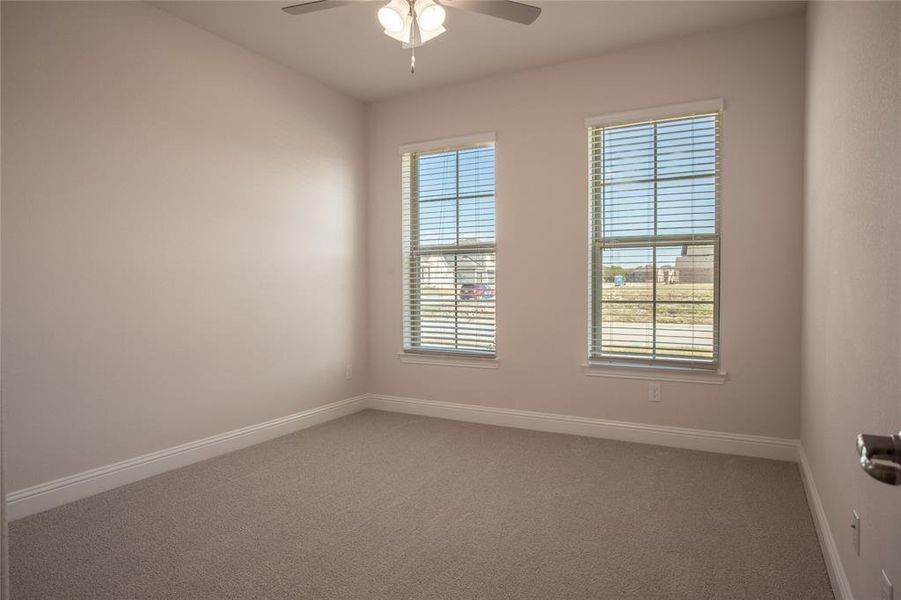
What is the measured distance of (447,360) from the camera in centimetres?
463

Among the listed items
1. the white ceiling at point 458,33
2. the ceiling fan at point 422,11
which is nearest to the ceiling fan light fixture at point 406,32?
the ceiling fan at point 422,11

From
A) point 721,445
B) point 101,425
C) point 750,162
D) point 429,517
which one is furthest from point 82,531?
point 750,162

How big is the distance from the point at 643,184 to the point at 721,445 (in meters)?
1.88

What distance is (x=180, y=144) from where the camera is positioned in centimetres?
339

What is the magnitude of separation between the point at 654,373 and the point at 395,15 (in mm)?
2879

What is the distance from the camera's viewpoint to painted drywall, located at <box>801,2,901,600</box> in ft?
4.20

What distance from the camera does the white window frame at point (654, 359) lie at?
3609 mm

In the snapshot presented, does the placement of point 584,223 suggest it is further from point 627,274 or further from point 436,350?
point 436,350

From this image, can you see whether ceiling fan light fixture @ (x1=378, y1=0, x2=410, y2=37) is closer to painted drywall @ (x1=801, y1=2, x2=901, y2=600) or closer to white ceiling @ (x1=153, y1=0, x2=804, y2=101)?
white ceiling @ (x1=153, y1=0, x2=804, y2=101)

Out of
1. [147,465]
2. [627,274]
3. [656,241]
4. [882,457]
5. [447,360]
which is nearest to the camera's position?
[882,457]

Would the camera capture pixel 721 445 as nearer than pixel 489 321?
Yes

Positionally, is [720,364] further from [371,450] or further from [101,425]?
[101,425]

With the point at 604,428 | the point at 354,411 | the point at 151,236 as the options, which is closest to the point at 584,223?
the point at 604,428

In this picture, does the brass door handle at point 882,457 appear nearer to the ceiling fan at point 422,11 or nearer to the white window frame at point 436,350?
the ceiling fan at point 422,11
